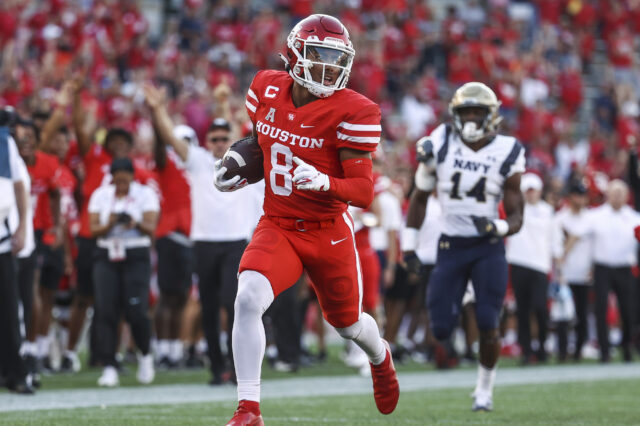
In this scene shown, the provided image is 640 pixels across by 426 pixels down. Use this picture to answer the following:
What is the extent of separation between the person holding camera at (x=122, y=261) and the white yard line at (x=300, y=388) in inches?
22.5

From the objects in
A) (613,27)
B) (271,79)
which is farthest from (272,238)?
(613,27)

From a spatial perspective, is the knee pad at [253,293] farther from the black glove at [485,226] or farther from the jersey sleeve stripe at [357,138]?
the black glove at [485,226]

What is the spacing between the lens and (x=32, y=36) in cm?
1585

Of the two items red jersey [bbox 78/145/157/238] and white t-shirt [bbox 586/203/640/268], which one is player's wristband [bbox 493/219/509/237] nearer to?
red jersey [bbox 78/145/157/238]

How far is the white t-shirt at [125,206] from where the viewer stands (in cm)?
930

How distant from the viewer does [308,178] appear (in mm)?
4898

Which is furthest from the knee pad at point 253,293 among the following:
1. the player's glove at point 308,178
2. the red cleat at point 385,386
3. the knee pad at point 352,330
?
the red cleat at point 385,386

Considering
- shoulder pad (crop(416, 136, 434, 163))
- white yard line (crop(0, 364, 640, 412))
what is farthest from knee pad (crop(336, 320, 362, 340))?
white yard line (crop(0, 364, 640, 412))

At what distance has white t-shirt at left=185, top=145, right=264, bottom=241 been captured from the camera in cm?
890

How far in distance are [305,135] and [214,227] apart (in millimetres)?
3770

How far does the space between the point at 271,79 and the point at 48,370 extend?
5770 mm

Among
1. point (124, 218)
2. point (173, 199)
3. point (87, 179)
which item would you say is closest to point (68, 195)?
point (87, 179)

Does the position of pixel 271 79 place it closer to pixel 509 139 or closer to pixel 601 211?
pixel 509 139

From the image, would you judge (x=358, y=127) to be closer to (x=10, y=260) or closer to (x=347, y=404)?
(x=347, y=404)
